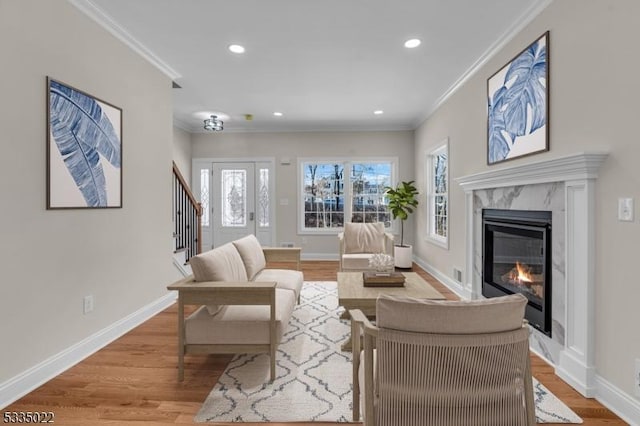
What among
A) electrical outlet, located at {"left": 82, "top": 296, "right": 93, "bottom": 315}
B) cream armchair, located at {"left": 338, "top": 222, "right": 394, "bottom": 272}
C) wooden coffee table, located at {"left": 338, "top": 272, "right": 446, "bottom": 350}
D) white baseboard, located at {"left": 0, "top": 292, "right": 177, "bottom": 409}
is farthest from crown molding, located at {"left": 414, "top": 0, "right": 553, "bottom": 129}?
white baseboard, located at {"left": 0, "top": 292, "right": 177, "bottom": 409}

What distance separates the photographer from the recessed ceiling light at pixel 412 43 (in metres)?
3.20

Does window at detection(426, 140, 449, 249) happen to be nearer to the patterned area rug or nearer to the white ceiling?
the white ceiling

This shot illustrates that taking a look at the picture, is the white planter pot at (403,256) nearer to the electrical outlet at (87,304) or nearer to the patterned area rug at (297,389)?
the patterned area rug at (297,389)

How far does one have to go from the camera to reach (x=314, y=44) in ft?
10.7

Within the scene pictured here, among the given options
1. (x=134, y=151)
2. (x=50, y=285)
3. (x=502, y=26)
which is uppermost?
(x=502, y=26)

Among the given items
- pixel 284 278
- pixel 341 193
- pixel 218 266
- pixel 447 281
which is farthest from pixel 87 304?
pixel 341 193

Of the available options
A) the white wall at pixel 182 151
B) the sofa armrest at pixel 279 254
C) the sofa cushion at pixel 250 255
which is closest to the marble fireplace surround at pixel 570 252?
the sofa armrest at pixel 279 254

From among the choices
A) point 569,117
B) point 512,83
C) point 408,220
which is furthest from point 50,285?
point 408,220

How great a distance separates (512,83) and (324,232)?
460cm

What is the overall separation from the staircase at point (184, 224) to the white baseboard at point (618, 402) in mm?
4171

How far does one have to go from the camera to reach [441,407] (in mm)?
1248

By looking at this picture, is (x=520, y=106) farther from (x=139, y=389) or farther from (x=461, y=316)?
(x=139, y=389)

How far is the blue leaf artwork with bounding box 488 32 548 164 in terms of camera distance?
8.52 feet

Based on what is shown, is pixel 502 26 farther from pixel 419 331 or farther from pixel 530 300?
pixel 419 331
